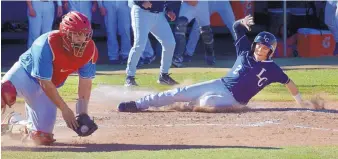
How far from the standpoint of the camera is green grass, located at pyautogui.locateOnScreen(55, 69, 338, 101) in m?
12.5

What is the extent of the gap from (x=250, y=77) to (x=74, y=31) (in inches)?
115

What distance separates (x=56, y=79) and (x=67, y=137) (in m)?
0.76

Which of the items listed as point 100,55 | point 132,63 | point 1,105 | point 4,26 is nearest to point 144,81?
point 132,63

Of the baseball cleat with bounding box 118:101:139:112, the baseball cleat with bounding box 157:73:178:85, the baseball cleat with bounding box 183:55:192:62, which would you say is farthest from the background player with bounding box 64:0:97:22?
the baseball cleat with bounding box 118:101:139:112

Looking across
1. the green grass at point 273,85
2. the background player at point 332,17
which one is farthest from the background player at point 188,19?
the background player at point 332,17

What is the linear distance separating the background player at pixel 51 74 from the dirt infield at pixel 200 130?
0.26 m

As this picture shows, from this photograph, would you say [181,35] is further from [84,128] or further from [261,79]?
[84,128]

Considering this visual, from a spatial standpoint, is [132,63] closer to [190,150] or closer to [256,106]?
[256,106]

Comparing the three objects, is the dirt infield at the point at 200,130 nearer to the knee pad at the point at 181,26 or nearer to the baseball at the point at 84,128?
the baseball at the point at 84,128

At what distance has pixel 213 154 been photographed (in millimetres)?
8023

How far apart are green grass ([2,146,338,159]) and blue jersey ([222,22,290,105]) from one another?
2286mm

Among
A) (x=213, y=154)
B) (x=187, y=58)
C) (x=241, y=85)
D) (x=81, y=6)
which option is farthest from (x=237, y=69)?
(x=81, y=6)

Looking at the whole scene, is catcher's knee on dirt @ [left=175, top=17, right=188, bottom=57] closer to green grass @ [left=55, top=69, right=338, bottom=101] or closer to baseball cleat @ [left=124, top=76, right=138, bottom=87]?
green grass @ [left=55, top=69, right=338, bottom=101]

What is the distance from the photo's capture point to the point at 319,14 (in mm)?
19375
